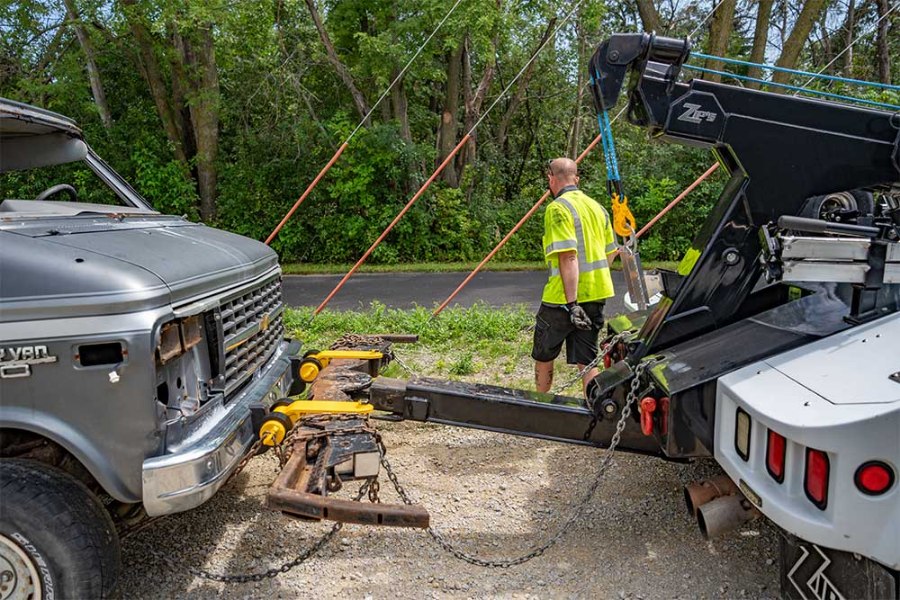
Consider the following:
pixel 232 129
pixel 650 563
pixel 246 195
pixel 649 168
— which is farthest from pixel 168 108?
pixel 650 563

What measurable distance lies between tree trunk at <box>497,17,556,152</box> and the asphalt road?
6.44 m

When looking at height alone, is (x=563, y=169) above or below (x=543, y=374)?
above

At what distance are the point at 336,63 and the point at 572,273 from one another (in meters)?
12.7

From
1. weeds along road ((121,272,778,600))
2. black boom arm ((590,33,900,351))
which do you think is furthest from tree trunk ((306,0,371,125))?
black boom arm ((590,33,900,351))

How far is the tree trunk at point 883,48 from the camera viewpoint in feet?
62.0

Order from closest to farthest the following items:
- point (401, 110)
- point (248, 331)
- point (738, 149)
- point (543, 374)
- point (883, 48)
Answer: point (738, 149) → point (248, 331) → point (543, 374) → point (401, 110) → point (883, 48)

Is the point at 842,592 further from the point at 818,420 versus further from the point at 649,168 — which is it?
the point at 649,168

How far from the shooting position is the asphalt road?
1091cm

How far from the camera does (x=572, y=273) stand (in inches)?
185

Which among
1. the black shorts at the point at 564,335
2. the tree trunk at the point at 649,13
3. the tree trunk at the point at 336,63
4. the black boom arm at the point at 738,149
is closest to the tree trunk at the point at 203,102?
the tree trunk at the point at 336,63

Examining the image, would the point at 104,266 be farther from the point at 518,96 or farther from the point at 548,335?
the point at 518,96

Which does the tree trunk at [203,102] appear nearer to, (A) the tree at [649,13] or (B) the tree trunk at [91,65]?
(B) the tree trunk at [91,65]

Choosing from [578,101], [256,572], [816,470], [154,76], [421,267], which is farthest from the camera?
[578,101]

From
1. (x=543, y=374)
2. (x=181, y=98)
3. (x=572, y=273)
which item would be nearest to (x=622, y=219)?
(x=572, y=273)
